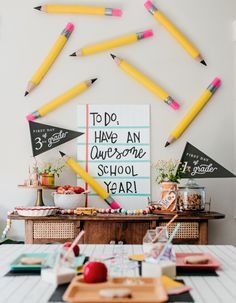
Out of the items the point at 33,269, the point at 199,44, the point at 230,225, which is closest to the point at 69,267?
the point at 33,269

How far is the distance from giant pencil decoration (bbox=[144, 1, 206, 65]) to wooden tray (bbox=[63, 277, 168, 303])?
2652mm

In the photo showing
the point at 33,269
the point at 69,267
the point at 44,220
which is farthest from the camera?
the point at 44,220

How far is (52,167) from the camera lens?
3697mm

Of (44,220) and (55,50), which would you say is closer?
(44,220)

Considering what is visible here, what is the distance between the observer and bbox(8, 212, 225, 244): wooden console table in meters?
3.21

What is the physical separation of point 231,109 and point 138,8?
106 centimetres

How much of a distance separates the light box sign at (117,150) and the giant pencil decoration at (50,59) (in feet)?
1.25

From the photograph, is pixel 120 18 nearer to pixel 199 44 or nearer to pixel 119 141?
pixel 199 44

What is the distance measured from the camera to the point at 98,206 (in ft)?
12.1

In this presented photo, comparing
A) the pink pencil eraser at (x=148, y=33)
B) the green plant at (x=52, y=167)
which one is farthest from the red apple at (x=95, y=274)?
the pink pencil eraser at (x=148, y=33)

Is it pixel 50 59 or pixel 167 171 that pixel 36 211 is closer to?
pixel 167 171

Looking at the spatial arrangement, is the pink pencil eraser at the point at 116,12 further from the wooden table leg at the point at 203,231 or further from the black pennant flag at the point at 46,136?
the wooden table leg at the point at 203,231

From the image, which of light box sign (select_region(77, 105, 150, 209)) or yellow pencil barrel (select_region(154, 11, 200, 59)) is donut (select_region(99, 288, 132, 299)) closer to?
light box sign (select_region(77, 105, 150, 209))

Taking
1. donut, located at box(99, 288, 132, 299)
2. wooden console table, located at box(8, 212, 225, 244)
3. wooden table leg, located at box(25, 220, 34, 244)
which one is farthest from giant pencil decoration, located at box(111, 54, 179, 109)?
donut, located at box(99, 288, 132, 299)
